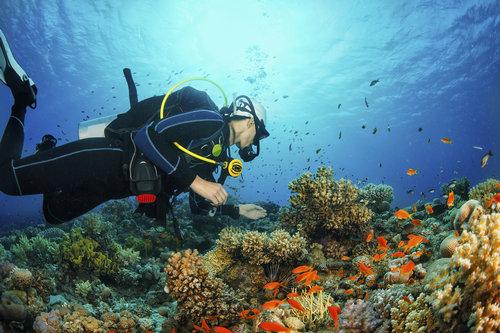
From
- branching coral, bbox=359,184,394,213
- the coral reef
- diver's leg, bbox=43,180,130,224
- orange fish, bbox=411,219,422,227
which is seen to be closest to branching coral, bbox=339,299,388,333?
orange fish, bbox=411,219,422,227

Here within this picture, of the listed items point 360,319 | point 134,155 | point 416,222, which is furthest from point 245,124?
point 416,222

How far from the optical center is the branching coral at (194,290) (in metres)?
4.52

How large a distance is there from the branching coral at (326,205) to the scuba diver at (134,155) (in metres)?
2.16

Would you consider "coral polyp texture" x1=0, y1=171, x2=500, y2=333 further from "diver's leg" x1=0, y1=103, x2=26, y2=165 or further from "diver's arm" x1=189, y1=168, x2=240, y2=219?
"diver's leg" x1=0, y1=103, x2=26, y2=165

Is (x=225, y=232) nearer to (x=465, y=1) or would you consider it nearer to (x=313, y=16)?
(x=313, y=16)

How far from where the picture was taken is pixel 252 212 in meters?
5.92

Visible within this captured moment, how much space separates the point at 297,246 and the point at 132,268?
4.69 meters

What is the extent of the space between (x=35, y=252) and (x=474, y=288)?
991 cm

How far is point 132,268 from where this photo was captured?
789 centimetres

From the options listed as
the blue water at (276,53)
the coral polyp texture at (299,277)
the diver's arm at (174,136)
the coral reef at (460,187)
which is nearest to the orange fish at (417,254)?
the coral polyp texture at (299,277)

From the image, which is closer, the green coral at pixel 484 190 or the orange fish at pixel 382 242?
the orange fish at pixel 382 242

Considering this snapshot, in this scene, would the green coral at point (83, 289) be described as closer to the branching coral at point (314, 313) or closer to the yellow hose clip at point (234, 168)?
the yellow hose clip at point (234, 168)

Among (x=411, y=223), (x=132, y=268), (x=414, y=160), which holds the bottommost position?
(x=132, y=268)

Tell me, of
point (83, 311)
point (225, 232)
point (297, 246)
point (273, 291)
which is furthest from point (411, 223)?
point (83, 311)
